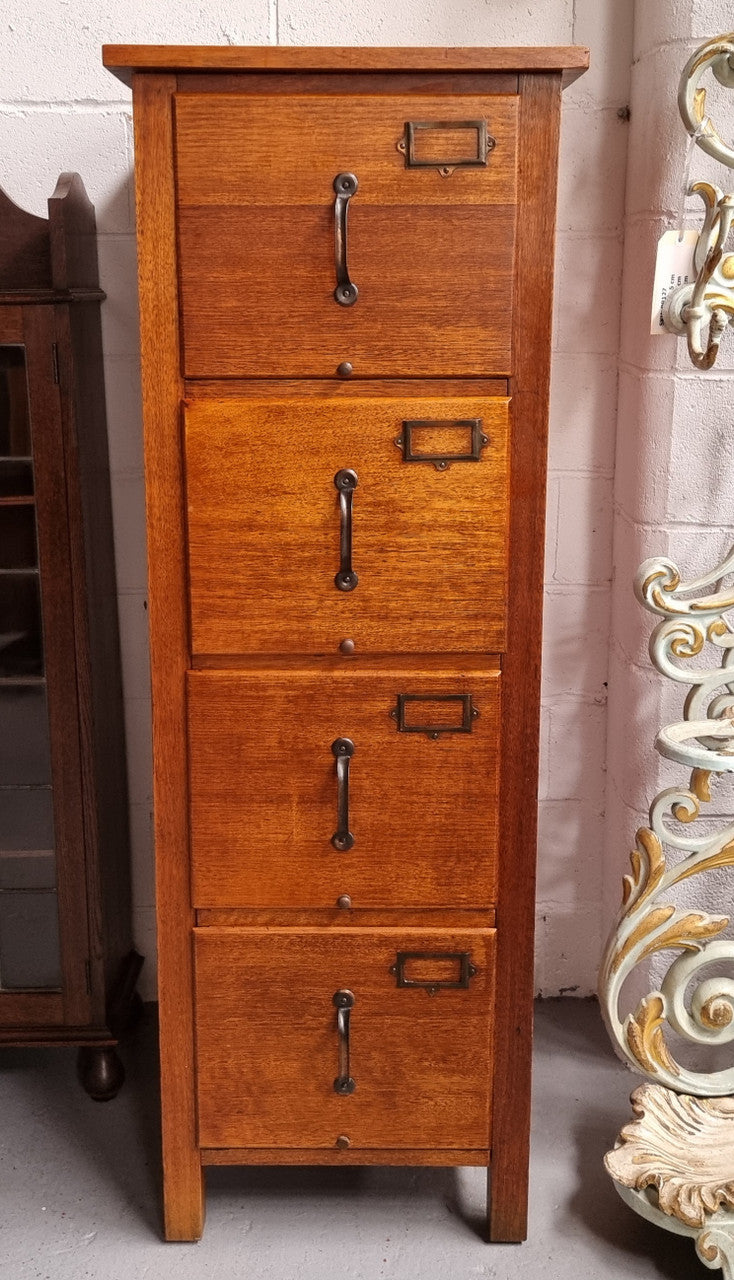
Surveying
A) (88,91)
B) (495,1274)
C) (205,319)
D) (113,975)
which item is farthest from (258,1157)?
(88,91)

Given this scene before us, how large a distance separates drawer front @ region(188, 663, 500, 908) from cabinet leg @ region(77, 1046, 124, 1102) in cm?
60

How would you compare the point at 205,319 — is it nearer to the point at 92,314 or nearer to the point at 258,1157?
the point at 92,314

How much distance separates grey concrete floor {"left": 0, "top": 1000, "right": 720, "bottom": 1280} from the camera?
5.76ft

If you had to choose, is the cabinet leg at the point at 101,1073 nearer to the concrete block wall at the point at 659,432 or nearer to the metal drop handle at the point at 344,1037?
the metal drop handle at the point at 344,1037

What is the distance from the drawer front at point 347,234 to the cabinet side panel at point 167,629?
3 centimetres

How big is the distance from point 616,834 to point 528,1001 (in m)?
0.61

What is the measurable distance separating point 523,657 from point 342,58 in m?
0.75

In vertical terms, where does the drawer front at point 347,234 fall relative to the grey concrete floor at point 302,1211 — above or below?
above

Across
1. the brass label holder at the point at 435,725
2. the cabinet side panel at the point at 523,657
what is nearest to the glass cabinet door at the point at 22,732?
the brass label holder at the point at 435,725

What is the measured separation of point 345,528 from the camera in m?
1.55

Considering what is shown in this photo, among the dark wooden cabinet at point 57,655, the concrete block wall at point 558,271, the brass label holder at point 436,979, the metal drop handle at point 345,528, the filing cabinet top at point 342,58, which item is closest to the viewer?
the filing cabinet top at point 342,58

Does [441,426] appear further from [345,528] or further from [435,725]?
[435,725]

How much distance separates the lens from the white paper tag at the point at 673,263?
1760 mm

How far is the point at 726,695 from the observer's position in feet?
6.31
